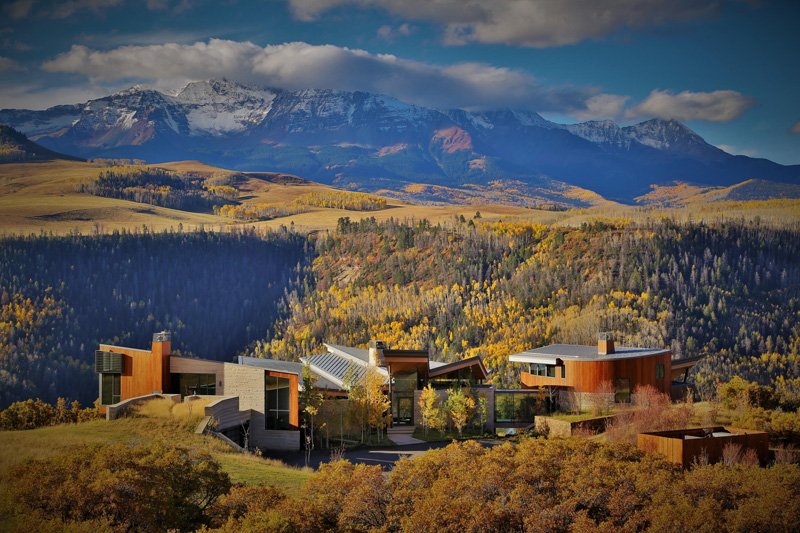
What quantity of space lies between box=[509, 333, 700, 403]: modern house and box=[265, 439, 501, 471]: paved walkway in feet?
37.2

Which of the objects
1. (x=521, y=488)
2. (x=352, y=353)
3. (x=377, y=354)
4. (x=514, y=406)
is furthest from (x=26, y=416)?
(x=521, y=488)

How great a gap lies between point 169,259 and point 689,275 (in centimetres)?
12216

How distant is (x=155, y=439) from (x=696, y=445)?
24574 millimetres

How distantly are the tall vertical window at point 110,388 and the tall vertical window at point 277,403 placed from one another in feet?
42.3

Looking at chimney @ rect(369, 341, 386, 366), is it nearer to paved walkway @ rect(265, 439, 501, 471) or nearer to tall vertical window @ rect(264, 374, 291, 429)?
paved walkway @ rect(265, 439, 501, 471)

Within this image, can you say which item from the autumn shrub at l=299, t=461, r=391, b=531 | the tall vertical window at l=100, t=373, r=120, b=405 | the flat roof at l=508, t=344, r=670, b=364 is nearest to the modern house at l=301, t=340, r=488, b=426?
the flat roof at l=508, t=344, r=670, b=364

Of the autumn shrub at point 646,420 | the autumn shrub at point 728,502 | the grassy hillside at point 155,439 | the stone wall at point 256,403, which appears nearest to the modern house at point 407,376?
the stone wall at point 256,403

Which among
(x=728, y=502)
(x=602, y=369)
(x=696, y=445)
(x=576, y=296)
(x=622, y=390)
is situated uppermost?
(x=576, y=296)

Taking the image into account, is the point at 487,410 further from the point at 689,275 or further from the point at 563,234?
the point at 563,234

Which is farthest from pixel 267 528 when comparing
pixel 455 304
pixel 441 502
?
pixel 455 304

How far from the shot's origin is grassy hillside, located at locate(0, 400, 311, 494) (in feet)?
97.3

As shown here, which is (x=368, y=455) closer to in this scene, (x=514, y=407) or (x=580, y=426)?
(x=580, y=426)

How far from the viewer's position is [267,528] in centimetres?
2039

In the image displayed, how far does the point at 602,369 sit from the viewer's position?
55.7m
